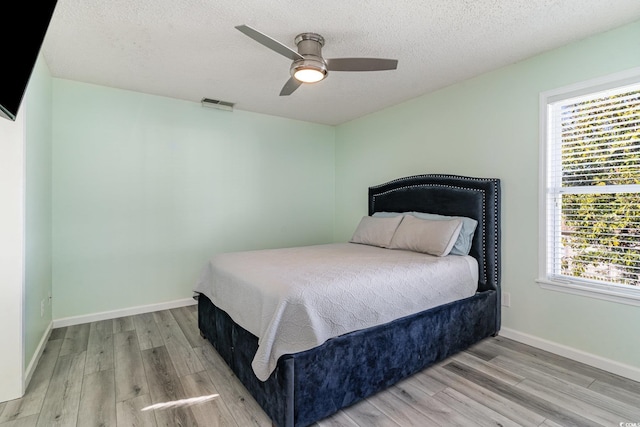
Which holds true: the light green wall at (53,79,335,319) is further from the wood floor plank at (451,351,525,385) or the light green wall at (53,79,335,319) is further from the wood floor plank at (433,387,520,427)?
the wood floor plank at (433,387,520,427)

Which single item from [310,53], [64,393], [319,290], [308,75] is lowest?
[64,393]

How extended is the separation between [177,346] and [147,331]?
1.76 feet

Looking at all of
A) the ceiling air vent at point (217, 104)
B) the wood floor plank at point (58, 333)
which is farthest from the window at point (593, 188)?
the wood floor plank at point (58, 333)

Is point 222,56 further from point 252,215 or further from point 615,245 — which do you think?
point 615,245

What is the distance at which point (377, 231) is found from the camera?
135 inches

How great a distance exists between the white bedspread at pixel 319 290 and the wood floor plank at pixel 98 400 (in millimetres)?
822

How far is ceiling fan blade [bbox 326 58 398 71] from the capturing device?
216 centimetres

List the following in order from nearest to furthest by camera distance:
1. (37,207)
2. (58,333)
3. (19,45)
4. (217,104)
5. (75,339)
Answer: (19,45) → (37,207) → (75,339) → (58,333) → (217,104)

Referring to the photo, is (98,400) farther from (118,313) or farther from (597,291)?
(597,291)

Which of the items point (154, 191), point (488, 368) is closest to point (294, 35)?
point (154, 191)

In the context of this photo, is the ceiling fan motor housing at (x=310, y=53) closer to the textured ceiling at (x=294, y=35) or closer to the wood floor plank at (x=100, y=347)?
the textured ceiling at (x=294, y=35)

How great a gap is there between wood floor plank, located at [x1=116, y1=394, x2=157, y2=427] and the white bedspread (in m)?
0.68

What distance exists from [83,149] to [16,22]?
2.36 metres

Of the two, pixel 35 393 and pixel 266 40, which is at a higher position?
pixel 266 40
